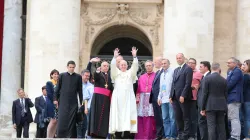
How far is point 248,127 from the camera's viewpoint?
22.7 meters

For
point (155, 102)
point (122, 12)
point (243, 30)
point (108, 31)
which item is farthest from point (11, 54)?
point (155, 102)

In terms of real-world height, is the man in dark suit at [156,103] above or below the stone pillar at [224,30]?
below

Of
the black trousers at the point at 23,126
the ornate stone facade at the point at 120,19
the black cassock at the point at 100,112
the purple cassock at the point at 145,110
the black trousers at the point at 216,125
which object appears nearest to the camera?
the black trousers at the point at 216,125

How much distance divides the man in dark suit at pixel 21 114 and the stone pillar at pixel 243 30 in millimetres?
7016

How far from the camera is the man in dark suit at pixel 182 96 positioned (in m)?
22.5

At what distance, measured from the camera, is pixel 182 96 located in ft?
73.5

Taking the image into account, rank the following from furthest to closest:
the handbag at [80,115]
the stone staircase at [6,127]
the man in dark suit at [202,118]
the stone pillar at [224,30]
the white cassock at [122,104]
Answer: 1. the stone pillar at [224,30]
2. the stone staircase at [6,127]
3. the handbag at [80,115]
4. the white cassock at [122,104]
5. the man in dark suit at [202,118]

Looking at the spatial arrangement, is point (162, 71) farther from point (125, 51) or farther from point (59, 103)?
point (125, 51)

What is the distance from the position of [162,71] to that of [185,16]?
6245 millimetres

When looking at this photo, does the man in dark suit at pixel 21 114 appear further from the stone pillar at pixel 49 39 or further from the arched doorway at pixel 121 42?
the arched doorway at pixel 121 42

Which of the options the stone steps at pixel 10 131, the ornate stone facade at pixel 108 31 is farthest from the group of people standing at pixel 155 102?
the ornate stone facade at pixel 108 31

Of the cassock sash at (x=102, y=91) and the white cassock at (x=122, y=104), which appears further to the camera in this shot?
the cassock sash at (x=102, y=91)

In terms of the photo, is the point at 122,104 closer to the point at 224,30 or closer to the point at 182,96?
the point at 182,96

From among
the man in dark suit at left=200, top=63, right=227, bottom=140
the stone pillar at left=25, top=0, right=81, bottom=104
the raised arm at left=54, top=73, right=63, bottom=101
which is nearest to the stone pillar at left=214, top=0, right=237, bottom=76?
the stone pillar at left=25, top=0, right=81, bottom=104
